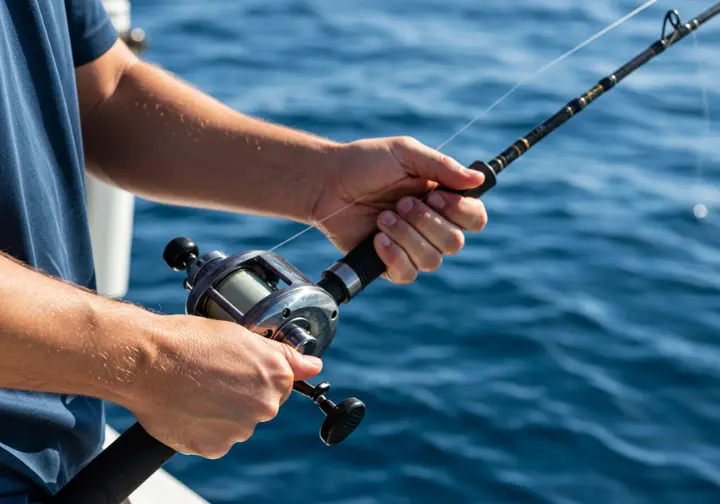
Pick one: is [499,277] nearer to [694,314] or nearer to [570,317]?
[570,317]

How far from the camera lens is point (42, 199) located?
181cm

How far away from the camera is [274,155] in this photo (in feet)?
7.48

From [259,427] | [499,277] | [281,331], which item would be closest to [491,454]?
[259,427]

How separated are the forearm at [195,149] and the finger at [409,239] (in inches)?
6.8

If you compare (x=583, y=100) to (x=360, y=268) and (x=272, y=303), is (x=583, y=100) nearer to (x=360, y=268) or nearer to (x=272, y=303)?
(x=360, y=268)

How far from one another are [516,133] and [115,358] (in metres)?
5.40

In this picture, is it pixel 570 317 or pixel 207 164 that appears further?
pixel 570 317

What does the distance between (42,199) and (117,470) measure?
1.53 feet

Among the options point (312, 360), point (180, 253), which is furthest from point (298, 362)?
point (180, 253)

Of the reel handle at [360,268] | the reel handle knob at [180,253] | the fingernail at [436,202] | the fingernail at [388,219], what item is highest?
the fingernail at [436,202]

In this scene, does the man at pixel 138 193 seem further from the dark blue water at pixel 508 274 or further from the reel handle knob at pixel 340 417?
the dark blue water at pixel 508 274

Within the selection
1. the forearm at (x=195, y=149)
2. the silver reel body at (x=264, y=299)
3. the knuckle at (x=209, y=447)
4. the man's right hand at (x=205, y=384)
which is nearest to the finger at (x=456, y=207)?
the forearm at (x=195, y=149)

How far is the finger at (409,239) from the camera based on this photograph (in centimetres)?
222

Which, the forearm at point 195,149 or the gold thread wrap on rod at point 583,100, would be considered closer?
the forearm at point 195,149
